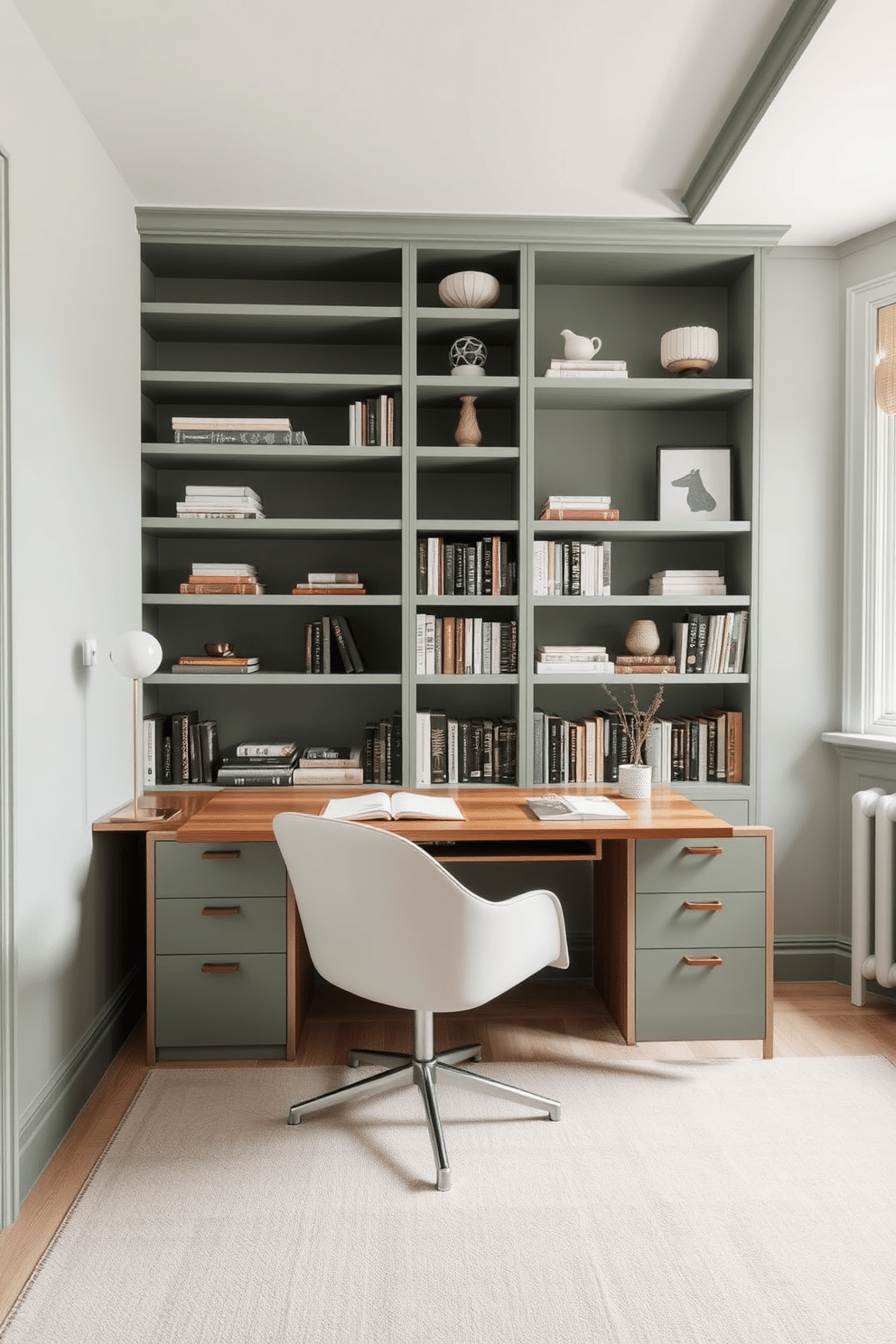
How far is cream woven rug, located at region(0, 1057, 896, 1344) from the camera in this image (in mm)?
1615

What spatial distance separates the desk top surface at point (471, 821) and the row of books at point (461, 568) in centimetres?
69

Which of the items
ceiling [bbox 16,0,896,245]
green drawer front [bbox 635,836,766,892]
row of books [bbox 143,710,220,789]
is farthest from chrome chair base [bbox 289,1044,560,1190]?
ceiling [bbox 16,0,896,245]

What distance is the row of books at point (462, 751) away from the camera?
121 inches

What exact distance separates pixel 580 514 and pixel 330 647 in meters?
0.96

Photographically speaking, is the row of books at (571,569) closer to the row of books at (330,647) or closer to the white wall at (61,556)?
the row of books at (330,647)

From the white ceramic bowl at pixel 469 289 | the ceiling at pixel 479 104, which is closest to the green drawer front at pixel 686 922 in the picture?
the white ceramic bowl at pixel 469 289

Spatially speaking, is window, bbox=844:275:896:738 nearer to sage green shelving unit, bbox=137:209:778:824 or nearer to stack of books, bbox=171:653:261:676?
sage green shelving unit, bbox=137:209:778:824

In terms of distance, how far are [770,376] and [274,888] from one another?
2427 mm

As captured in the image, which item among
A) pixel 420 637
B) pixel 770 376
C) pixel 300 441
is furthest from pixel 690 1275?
pixel 770 376

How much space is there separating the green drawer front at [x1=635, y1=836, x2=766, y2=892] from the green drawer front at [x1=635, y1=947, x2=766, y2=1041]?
18 cm

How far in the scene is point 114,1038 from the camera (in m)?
2.66

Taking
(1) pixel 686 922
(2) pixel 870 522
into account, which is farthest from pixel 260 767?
(2) pixel 870 522

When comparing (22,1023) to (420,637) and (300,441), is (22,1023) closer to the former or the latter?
(420,637)

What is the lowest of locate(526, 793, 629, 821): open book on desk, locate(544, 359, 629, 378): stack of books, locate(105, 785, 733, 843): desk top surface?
locate(105, 785, 733, 843): desk top surface
